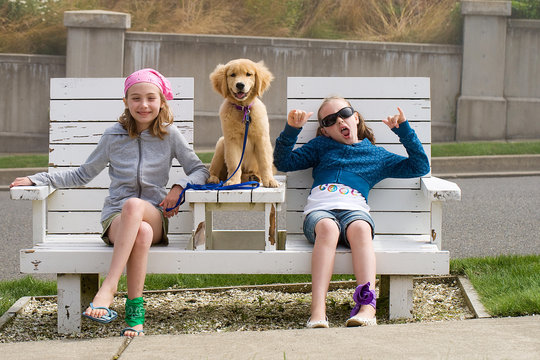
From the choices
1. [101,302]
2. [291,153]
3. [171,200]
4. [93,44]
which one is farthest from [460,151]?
[101,302]

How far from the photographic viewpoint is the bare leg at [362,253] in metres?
3.75

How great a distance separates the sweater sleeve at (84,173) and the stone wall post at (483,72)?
10.9 m

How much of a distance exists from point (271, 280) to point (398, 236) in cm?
99

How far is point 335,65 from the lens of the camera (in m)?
13.8

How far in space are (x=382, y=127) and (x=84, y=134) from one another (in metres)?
1.74

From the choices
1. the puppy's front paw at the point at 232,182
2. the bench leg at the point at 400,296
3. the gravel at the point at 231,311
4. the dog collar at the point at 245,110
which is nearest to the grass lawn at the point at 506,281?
the gravel at the point at 231,311

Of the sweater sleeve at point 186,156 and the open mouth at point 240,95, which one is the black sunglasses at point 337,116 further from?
the sweater sleeve at point 186,156

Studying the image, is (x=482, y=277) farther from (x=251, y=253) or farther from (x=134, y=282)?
(x=134, y=282)

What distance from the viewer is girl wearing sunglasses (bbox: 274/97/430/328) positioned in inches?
149

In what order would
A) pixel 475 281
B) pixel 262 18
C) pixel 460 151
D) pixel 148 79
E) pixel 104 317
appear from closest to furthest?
pixel 104 317
pixel 148 79
pixel 475 281
pixel 460 151
pixel 262 18

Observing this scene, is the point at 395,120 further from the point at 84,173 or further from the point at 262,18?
the point at 262,18

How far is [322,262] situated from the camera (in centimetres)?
379

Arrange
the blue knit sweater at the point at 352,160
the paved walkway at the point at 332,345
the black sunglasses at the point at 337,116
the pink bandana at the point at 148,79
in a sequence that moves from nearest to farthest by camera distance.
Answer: the paved walkway at the point at 332,345
the pink bandana at the point at 148,79
the blue knit sweater at the point at 352,160
the black sunglasses at the point at 337,116

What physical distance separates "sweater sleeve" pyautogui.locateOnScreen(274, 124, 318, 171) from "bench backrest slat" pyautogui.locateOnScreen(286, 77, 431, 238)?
0.16 metres
